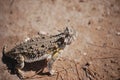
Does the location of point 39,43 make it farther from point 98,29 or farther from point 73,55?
point 98,29

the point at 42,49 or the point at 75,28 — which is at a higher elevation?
the point at 75,28

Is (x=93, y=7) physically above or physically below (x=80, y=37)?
above

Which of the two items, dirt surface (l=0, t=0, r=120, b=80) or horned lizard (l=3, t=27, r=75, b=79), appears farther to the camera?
dirt surface (l=0, t=0, r=120, b=80)

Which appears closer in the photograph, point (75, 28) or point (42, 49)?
point (42, 49)

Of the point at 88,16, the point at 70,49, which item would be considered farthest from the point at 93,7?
the point at 70,49
